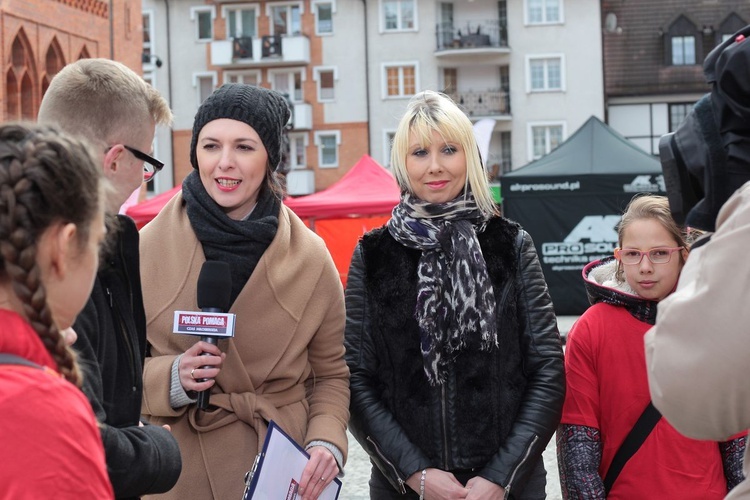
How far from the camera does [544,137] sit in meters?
45.4

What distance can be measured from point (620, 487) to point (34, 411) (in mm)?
2369

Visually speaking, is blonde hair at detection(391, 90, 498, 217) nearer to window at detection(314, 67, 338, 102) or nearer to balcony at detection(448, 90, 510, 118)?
balcony at detection(448, 90, 510, 118)

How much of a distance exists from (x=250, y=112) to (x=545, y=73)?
4331 centimetres

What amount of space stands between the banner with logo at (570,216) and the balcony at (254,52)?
94.8ft

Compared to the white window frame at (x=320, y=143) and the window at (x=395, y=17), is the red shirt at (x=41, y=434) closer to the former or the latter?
the white window frame at (x=320, y=143)

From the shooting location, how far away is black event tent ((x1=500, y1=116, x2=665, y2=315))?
715 inches

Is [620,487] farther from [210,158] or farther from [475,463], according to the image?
[210,158]

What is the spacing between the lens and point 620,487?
11.2ft

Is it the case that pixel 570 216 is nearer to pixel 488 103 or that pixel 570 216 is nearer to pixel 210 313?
pixel 210 313

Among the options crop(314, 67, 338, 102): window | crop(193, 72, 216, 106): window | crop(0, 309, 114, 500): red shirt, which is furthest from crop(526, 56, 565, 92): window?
crop(0, 309, 114, 500): red shirt

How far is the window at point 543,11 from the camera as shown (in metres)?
45.2

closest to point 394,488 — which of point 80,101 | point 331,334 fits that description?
point 331,334

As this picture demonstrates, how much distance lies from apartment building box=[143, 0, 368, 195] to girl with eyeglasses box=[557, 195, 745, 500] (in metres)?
42.3

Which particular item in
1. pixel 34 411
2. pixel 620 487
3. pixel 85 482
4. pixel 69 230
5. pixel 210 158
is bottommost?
pixel 620 487
